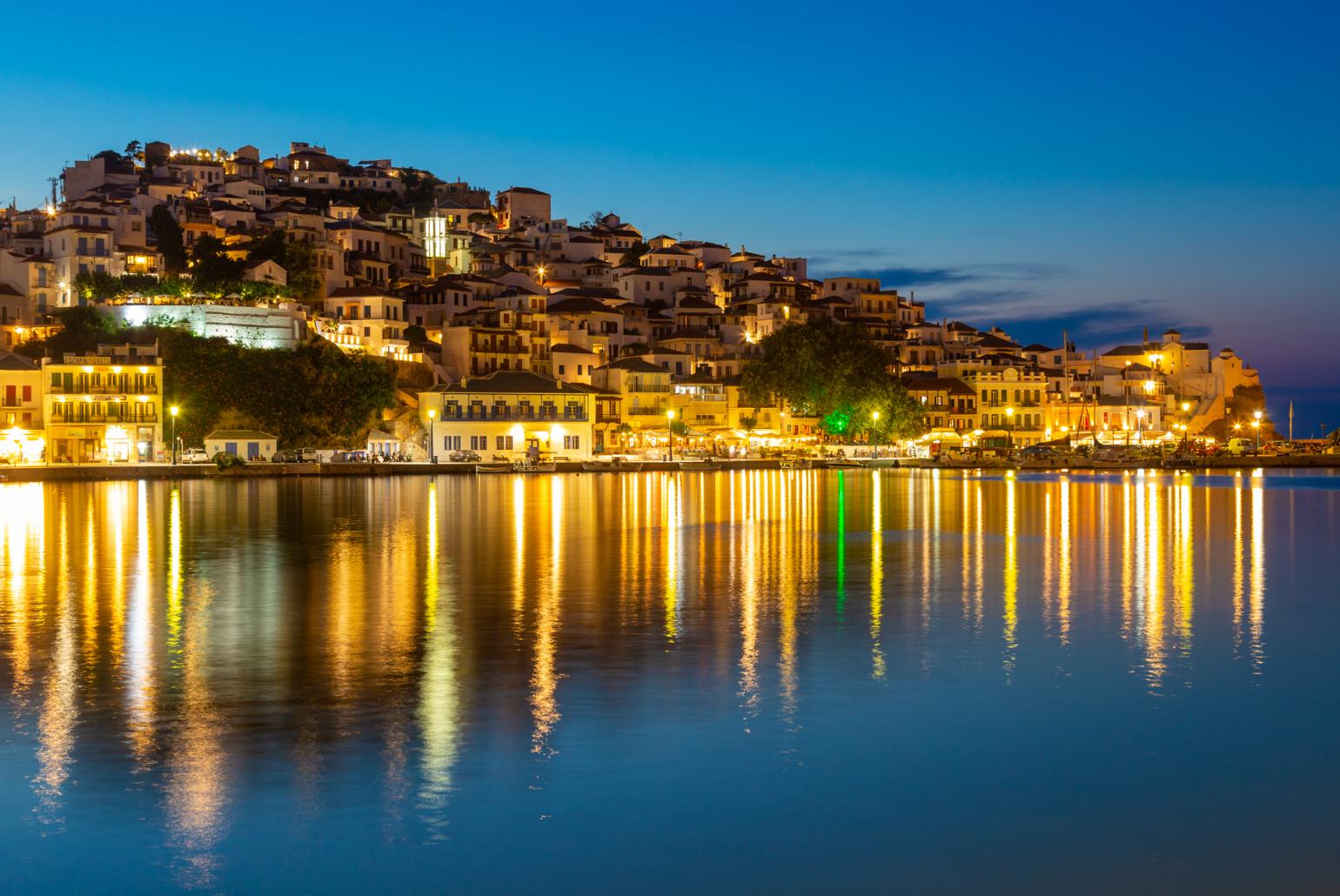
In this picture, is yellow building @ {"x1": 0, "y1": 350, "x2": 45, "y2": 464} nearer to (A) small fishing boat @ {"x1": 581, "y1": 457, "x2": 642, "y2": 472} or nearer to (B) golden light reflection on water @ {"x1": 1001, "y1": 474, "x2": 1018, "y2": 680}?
(A) small fishing boat @ {"x1": 581, "y1": 457, "x2": 642, "y2": 472}

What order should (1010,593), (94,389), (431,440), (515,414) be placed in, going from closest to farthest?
(1010,593), (94,389), (431,440), (515,414)

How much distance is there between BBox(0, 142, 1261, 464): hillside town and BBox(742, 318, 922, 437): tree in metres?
0.91

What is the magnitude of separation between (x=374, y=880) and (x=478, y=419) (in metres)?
69.1

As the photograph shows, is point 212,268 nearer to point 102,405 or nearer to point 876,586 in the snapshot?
point 102,405

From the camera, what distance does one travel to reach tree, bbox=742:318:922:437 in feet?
276

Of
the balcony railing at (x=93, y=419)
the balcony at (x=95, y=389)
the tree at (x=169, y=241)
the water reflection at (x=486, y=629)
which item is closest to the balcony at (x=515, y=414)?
the balcony railing at (x=93, y=419)

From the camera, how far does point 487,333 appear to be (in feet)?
283

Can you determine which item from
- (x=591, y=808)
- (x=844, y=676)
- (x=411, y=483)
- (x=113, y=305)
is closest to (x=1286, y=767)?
(x=844, y=676)

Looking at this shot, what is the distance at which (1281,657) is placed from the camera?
16031 mm

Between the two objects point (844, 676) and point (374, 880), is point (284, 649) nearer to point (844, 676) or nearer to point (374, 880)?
point (844, 676)

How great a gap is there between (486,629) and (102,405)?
56.2 m

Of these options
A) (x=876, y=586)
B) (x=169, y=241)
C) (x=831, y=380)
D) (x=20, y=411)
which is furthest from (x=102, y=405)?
(x=876, y=586)

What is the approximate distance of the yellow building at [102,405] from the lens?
219 feet

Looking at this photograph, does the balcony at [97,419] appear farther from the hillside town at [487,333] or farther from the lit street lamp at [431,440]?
the lit street lamp at [431,440]
